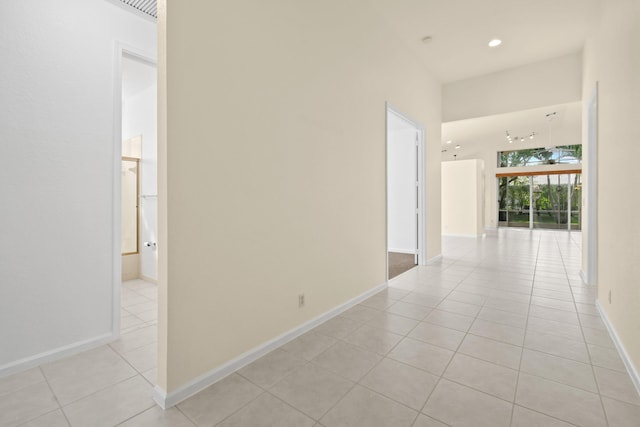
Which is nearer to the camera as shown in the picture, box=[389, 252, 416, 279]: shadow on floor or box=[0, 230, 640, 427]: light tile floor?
box=[0, 230, 640, 427]: light tile floor

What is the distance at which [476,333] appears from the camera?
8.47 ft

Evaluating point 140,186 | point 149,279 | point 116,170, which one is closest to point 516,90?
point 116,170

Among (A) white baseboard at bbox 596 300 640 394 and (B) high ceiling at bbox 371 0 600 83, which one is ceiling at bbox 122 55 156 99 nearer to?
(B) high ceiling at bbox 371 0 600 83

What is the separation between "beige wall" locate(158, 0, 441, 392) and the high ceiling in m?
0.81

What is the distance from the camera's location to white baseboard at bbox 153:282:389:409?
5.56 feet

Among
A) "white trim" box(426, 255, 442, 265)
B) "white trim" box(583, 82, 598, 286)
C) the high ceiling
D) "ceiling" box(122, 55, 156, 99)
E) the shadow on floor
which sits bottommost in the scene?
the shadow on floor

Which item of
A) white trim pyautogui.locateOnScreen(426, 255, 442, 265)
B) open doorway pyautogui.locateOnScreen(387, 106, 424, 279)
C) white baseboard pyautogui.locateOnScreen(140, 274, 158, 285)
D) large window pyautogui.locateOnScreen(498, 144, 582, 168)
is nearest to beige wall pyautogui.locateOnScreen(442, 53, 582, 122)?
open doorway pyautogui.locateOnScreen(387, 106, 424, 279)

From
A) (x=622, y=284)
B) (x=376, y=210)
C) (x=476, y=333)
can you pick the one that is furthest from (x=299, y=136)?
(x=622, y=284)

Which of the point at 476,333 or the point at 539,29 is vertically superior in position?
the point at 539,29

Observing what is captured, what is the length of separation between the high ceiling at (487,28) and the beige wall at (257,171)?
812mm

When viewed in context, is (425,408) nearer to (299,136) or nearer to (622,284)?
(622,284)

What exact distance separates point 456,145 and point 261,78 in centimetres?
1027

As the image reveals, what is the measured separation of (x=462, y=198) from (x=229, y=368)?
9.11 metres

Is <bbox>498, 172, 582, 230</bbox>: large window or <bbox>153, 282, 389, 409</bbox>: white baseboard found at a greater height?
<bbox>498, 172, 582, 230</bbox>: large window
